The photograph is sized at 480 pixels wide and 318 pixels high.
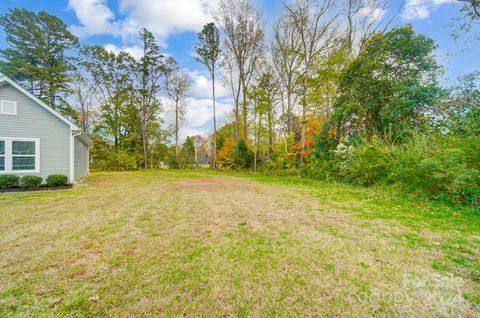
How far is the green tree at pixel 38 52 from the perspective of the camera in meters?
14.9

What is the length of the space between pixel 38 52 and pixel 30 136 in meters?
12.8

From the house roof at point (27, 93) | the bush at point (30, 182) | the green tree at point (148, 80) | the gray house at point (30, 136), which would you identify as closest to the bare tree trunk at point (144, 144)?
the green tree at point (148, 80)

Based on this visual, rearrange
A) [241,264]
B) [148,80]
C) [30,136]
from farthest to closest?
[148,80] < [30,136] < [241,264]

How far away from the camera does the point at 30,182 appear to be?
293 inches

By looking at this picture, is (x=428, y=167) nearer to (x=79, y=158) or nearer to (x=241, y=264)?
(x=241, y=264)

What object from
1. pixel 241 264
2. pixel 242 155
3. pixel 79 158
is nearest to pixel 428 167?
pixel 241 264

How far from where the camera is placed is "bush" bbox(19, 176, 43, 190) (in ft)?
24.3

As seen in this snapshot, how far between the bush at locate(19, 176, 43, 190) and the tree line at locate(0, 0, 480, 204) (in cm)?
1289

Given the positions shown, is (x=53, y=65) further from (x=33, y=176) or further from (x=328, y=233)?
(x=328, y=233)

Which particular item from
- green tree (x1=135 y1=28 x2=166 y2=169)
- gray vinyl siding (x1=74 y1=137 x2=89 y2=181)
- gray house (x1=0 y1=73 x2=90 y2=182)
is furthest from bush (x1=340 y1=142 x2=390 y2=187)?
green tree (x1=135 y1=28 x2=166 y2=169)

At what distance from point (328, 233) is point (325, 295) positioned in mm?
1624

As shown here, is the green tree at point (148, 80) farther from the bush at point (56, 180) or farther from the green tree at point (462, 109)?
the green tree at point (462, 109)

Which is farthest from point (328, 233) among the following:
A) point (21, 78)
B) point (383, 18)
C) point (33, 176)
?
point (21, 78)

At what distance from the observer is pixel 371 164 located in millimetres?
7621
